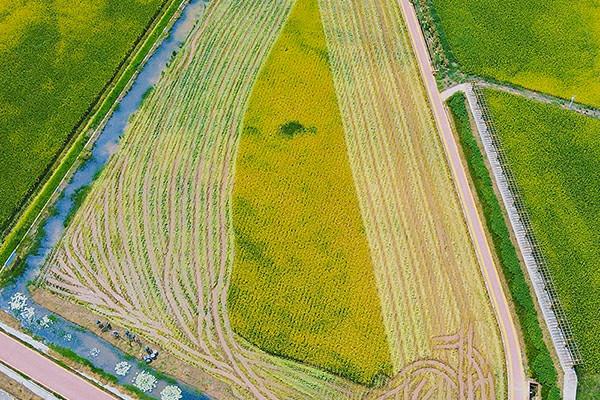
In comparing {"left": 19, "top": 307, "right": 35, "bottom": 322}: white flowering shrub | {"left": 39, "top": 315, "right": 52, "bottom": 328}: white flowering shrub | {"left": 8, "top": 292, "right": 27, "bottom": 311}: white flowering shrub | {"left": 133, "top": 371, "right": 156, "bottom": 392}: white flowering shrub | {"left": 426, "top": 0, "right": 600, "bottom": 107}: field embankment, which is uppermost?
{"left": 426, "top": 0, "right": 600, "bottom": 107}: field embankment

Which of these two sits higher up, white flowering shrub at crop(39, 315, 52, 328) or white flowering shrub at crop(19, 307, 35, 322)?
white flowering shrub at crop(19, 307, 35, 322)

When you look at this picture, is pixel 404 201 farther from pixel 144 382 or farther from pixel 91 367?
pixel 91 367

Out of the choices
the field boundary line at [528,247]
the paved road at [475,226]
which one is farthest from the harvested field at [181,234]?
the field boundary line at [528,247]

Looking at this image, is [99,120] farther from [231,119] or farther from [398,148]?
[398,148]

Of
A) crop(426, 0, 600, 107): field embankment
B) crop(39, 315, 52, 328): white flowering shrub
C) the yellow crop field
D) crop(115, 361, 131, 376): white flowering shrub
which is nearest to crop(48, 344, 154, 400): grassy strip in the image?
crop(115, 361, 131, 376): white flowering shrub

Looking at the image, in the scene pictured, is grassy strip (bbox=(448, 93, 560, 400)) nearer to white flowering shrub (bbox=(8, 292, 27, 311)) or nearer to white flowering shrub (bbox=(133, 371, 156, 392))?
white flowering shrub (bbox=(133, 371, 156, 392))

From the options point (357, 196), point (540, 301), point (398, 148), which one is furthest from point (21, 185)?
point (540, 301)
